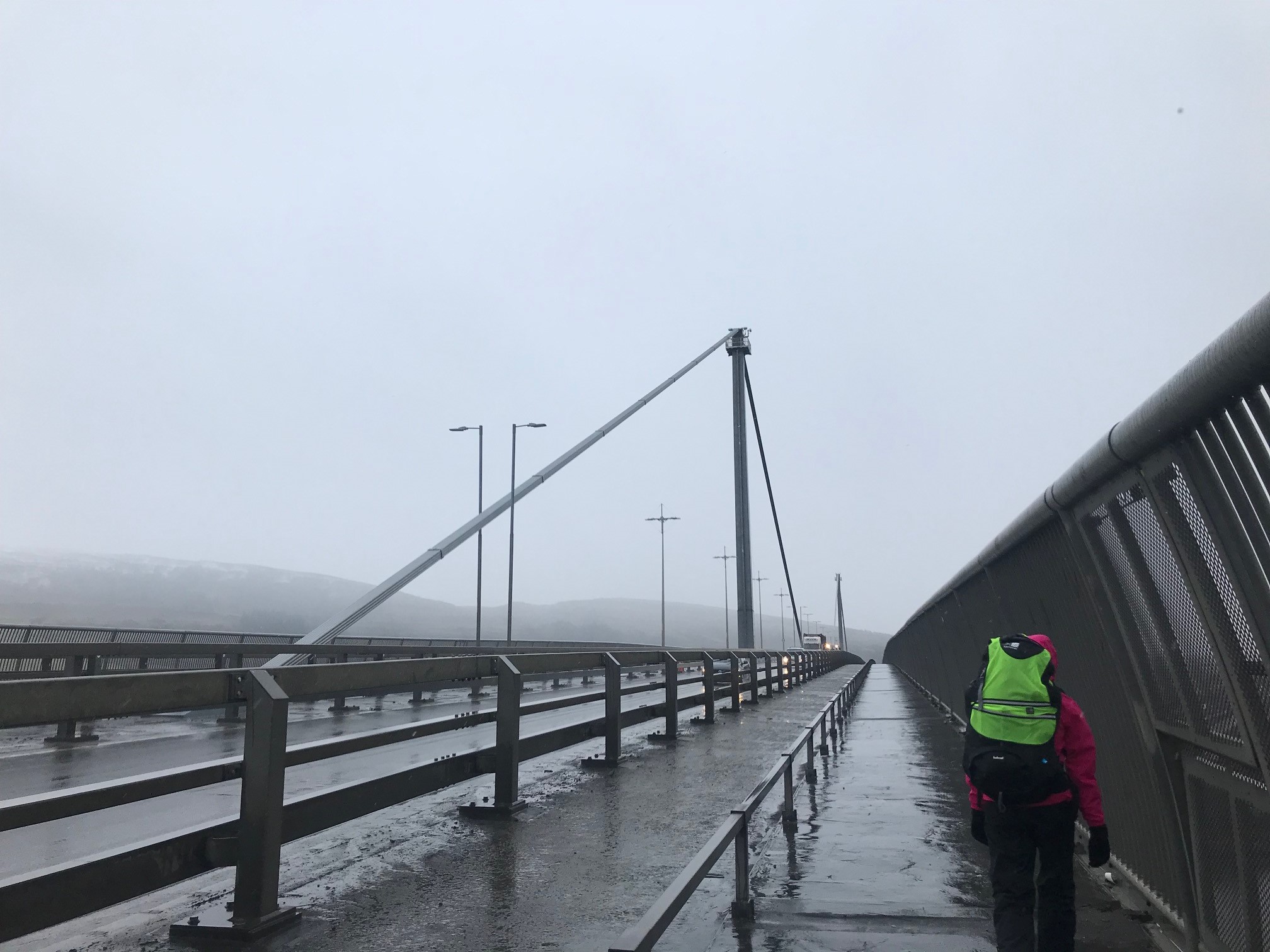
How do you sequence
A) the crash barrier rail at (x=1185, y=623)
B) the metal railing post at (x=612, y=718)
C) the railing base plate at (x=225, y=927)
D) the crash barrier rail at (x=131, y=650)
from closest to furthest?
the crash barrier rail at (x=1185, y=623)
the railing base plate at (x=225, y=927)
the metal railing post at (x=612, y=718)
the crash barrier rail at (x=131, y=650)

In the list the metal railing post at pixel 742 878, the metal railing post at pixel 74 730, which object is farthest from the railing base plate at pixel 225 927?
the metal railing post at pixel 74 730

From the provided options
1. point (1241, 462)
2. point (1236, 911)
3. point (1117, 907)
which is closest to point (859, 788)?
point (1117, 907)

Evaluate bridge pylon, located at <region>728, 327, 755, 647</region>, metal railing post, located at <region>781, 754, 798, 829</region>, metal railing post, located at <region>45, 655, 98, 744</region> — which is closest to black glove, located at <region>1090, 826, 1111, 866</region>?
metal railing post, located at <region>781, 754, 798, 829</region>

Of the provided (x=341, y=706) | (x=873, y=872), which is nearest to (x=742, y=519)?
(x=341, y=706)

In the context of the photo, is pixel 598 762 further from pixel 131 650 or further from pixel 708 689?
pixel 131 650

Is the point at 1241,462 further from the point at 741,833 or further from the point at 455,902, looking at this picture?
the point at 455,902

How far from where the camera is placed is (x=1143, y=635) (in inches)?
166

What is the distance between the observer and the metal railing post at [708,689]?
1338 cm

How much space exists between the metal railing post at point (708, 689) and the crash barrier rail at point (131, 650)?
90cm

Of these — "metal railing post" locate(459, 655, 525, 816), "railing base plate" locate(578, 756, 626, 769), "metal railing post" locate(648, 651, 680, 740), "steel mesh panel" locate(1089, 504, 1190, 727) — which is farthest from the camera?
"metal railing post" locate(648, 651, 680, 740)

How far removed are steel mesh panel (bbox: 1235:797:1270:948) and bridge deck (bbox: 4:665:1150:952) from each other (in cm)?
94

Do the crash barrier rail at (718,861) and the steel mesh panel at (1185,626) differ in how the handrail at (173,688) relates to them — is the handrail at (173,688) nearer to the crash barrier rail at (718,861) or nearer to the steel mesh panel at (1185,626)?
A: the crash barrier rail at (718,861)

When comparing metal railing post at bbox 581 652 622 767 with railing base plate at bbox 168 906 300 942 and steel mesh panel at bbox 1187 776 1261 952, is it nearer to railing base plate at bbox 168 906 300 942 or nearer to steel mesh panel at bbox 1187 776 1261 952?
railing base plate at bbox 168 906 300 942

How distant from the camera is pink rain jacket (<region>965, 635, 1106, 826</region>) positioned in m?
3.80
